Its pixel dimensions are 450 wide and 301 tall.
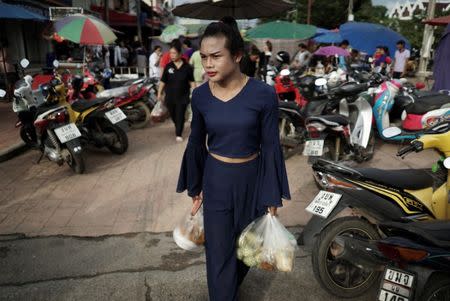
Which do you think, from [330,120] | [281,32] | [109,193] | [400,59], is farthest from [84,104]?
[400,59]

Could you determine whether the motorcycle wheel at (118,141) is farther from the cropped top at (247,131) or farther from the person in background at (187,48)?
the person in background at (187,48)

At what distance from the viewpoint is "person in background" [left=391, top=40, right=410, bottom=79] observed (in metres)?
12.1

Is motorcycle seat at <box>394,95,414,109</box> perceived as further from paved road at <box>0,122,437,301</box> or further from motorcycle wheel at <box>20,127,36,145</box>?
motorcycle wheel at <box>20,127,36,145</box>

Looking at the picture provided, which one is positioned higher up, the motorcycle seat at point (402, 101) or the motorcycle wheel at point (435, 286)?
the motorcycle seat at point (402, 101)

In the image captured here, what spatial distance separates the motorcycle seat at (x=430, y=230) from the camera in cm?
206

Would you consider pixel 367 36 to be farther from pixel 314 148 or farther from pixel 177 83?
pixel 314 148

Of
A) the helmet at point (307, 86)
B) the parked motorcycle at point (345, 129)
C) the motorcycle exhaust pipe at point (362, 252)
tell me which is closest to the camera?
the motorcycle exhaust pipe at point (362, 252)

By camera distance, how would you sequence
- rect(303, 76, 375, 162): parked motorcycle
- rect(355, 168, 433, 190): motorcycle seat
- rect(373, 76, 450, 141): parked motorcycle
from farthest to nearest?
1. rect(373, 76, 450, 141): parked motorcycle
2. rect(303, 76, 375, 162): parked motorcycle
3. rect(355, 168, 433, 190): motorcycle seat

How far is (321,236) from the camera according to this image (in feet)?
8.79

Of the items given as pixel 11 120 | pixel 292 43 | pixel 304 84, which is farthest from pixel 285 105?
pixel 292 43

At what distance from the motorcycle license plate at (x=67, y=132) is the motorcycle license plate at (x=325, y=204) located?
366cm

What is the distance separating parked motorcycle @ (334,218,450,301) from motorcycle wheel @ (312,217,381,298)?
0.33 metres

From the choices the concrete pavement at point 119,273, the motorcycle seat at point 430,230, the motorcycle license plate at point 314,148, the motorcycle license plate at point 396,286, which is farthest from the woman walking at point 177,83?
the motorcycle license plate at point 396,286

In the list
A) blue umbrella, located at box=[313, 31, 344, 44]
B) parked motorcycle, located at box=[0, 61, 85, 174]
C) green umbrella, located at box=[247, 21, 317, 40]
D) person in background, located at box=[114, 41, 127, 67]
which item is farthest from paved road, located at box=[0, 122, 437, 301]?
person in background, located at box=[114, 41, 127, 67]
